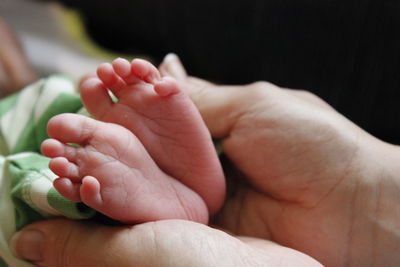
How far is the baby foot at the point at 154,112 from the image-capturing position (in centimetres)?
61

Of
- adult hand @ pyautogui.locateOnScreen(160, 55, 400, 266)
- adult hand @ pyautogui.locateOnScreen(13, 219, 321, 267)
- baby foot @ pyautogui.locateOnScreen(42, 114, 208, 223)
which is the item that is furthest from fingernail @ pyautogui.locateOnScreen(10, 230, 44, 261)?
adult hand @ pyautogui.locateOnScreen(160, 55, 400, 266)

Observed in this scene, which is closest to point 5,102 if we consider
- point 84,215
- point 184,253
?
point 84,215

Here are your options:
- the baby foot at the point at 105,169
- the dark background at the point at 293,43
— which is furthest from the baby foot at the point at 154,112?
the dark background at the point at 293,43

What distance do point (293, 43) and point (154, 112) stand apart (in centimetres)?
54

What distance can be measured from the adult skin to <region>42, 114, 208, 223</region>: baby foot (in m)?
0.04

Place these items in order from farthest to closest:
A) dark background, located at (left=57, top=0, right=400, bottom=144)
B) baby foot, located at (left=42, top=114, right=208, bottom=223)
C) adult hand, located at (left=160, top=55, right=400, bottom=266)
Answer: dark background, located at (left=57, top=0, right=400, bottom=144) < adult hand, located at (left=160, top=55, right=400, bottom=266) < baby foot, located at (left=42, top=114, right=208, bottom=223)

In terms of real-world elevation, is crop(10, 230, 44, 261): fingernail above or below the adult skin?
below

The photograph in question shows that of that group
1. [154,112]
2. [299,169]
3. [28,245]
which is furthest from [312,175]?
[28,245]

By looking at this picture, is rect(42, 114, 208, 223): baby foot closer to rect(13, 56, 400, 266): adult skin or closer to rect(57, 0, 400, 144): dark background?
rect(13, 56, 400, 266): adult skin

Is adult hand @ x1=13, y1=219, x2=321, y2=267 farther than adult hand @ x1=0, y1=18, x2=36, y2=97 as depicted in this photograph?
No

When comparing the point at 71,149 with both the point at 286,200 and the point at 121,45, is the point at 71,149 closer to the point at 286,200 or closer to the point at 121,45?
the point at 286,200

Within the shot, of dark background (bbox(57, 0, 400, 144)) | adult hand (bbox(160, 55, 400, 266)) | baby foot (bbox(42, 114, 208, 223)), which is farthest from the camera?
dark background (bbox(57, 0, 400, 144))

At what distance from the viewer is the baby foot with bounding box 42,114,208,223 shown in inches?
21.9

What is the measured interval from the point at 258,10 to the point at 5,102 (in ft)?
1.98
